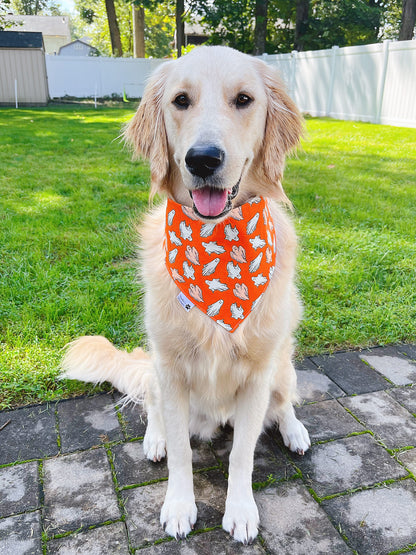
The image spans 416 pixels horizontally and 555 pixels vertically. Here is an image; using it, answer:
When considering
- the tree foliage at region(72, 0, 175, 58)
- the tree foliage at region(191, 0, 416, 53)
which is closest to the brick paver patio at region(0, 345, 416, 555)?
the tree foliage at region(191, 0, 416, 53)

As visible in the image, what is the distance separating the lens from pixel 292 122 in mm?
1948

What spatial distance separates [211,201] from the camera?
172 cm

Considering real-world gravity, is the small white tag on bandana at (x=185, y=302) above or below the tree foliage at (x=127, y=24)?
below

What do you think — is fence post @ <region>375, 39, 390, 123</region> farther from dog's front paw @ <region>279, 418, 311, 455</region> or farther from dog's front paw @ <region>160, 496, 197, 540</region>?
dog's front paw @ <region>160, 496, 197, 540</region>

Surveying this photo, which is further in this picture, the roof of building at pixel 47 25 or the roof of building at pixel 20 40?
the roof of building at pixel 47 25

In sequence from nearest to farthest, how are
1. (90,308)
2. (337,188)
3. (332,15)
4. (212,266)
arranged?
(212,266) < (90,308) < (337,188) < (332,15)

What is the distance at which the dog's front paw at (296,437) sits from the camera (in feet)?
6.93

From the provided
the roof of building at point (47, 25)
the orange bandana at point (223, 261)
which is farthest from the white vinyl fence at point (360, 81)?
the roof of building at point (47, 25)

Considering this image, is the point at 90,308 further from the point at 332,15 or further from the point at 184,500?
the point at 332,15

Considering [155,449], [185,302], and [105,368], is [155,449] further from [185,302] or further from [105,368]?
[185,302]

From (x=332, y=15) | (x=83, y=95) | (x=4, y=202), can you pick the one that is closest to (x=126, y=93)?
(x=83, y=95)

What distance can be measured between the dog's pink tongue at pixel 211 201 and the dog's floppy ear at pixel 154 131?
279mm

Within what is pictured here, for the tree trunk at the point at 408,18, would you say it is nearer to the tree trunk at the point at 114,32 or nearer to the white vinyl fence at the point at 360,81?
the white vinyl fence at the point at 360,81

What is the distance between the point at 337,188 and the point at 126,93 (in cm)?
1908
